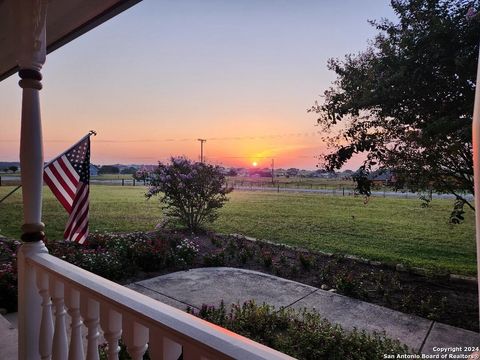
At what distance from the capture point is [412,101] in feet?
9.20

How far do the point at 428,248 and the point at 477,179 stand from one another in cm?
577

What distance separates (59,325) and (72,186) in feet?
3.89

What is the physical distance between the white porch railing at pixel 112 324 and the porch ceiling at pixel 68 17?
Answer: 133cm

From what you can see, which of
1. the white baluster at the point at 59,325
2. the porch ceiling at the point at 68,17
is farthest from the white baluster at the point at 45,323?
the porch ceiling at the point at 68,17

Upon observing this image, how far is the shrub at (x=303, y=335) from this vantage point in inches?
86.0

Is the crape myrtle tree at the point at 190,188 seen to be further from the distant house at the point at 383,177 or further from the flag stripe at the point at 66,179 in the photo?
the flag stripe at the point at 66,179

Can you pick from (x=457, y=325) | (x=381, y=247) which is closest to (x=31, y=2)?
(x=457, y=325)

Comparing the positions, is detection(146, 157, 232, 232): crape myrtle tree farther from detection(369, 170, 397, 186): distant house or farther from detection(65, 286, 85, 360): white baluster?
detection(65, 286, 85, 360): white baluster

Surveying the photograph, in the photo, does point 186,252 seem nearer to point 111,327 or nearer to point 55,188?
Answer: point 55,188

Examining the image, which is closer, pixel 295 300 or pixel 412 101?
pixel 412 101

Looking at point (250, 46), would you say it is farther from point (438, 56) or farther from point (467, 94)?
point (467, 94)

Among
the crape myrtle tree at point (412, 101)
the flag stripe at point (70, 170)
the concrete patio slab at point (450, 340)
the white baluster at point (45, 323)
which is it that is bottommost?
the concrete patio slab at point (450, 340)

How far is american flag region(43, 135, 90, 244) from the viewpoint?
2252mm

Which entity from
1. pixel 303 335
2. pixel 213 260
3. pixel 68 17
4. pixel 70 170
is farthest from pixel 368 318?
pixel 68 17
